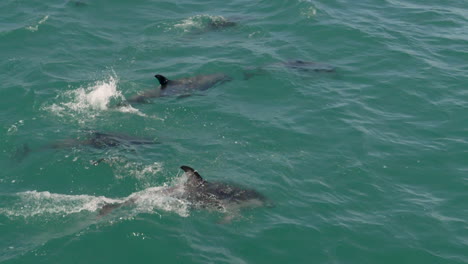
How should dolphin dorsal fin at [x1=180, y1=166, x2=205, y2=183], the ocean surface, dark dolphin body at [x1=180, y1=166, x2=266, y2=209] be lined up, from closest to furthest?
1. the ocean surface
2. dolphin dorsal fin at [x1=180, y1=166, x2=205, y2=183]
3. dark dolphin body at [x1=180, y1=166, x2=266, y2=209]

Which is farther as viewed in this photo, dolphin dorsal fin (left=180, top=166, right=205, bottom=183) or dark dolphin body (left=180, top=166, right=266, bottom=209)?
dark dolphin body (left=180, top=166, right=266, bottom=209)

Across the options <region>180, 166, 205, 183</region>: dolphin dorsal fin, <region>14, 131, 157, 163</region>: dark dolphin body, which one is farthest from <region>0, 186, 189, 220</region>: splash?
<region>14, 131, 157, 163</region>: dark dolphin body

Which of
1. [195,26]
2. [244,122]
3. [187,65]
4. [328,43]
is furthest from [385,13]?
[244,122]

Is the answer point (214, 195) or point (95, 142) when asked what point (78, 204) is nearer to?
point (95, 142)

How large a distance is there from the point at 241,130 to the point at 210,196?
5452 millimetres

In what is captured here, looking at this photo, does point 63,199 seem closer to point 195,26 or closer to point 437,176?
point 437,176

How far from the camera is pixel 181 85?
28953 mm

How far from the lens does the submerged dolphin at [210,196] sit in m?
20.2

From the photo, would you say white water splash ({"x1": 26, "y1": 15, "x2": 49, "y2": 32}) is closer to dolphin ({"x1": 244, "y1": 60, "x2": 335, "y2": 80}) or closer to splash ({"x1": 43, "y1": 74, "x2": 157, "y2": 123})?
splash ({"x1": 43, "y1": 74, "x2": 157, "y2": 123})

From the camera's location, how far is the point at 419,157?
23734mm

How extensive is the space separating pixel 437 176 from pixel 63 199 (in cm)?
1521

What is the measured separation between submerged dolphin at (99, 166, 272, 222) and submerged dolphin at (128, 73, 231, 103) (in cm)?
811

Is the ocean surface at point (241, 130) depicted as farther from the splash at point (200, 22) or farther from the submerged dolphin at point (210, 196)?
the submerged dolphin at point (210, 196)

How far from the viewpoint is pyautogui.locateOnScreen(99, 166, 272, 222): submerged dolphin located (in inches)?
794
